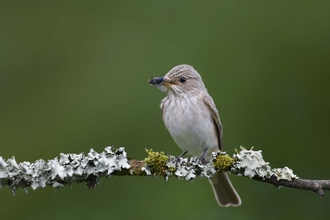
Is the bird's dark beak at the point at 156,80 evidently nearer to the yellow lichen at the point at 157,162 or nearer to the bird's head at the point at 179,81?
the bird's head at the point at 179,81

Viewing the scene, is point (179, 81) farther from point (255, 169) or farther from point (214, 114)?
point (255, 169)

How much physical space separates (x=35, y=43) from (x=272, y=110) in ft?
10.4

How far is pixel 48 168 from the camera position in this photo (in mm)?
4496

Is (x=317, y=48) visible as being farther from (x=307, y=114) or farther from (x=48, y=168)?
(x=48, y=168)

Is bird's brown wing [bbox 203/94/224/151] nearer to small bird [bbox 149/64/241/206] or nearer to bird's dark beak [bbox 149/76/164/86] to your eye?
small bird [bbox 149/64/241/206]

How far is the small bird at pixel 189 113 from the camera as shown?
6.43 metres

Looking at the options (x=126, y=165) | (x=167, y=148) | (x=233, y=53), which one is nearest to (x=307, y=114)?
(x=233, y=53)

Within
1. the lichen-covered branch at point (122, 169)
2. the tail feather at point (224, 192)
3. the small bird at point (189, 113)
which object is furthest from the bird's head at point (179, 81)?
the lichen-covered branch at point (122, 169)

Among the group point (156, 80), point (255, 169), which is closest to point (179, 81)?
point (156, 80)

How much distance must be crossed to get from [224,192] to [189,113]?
3.71 ft

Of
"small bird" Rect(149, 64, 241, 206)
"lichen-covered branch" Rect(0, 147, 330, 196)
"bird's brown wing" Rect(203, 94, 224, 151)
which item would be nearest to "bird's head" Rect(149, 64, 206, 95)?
"small bird" Rect(149, 64, 241, 206)

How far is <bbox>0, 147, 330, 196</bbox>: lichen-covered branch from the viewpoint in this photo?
4.45 m

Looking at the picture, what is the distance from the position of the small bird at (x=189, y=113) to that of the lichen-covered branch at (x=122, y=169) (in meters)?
1.27

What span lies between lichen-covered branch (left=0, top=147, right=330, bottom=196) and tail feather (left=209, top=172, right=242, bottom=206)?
1886 millimetres
